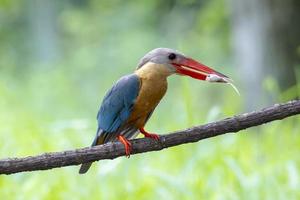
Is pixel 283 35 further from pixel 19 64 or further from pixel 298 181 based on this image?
pixel 19 64

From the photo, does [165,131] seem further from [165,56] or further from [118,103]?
[165,56]

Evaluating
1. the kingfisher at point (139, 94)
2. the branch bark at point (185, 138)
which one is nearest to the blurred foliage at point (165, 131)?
the kingfisher at point (139, 94)

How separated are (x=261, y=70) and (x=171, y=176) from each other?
297 centimetres

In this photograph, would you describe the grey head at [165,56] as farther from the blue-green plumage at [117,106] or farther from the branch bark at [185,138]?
the branch bark at [185,138]

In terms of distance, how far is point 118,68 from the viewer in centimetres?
1498

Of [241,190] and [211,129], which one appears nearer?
[211,129]

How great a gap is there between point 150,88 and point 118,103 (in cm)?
14

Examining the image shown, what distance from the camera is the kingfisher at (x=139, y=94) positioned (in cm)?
283

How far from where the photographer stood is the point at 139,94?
294cm

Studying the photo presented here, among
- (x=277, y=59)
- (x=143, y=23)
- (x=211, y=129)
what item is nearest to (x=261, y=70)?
(x=277, y=59)

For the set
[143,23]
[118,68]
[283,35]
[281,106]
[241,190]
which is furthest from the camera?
[143,23]

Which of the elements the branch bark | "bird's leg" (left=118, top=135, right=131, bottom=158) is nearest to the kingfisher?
"bird's leg" (left=118, top=135, right=131, bottom=158)

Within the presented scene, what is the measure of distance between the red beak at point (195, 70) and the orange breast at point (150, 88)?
89mm

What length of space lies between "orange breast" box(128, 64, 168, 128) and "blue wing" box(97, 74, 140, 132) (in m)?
0.02
